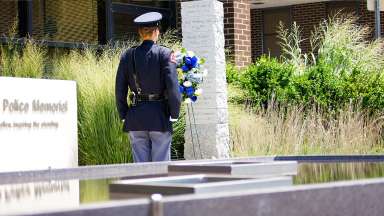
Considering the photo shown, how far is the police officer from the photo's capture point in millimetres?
8055

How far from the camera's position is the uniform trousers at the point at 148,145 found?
823 centimetres

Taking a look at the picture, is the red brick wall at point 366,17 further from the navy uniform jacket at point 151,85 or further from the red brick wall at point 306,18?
the navy uniform jacket at point 151,85

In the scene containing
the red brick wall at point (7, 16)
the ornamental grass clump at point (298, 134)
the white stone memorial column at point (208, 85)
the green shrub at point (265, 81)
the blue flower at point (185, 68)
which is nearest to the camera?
the blue flower at point (185, 68)

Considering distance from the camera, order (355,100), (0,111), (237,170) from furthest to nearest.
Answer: (355,100) < (0,111) < (237,170)

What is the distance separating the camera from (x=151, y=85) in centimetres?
812

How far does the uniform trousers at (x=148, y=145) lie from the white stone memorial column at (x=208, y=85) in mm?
3406

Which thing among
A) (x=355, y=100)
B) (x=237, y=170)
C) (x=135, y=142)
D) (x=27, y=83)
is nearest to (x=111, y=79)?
(x=27, y=83)

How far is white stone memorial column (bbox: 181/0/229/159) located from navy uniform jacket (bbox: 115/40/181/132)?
3.54 metres

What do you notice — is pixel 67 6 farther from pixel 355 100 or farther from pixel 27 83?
pixel 27 83

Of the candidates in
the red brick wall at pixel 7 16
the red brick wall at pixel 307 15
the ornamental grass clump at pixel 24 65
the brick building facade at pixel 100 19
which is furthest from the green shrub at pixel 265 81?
the red brick wall at pixel 307 15

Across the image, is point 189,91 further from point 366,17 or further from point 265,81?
point 366,17

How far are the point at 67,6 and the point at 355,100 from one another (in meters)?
5.91

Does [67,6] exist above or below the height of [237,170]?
above

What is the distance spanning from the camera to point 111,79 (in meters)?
11.6
